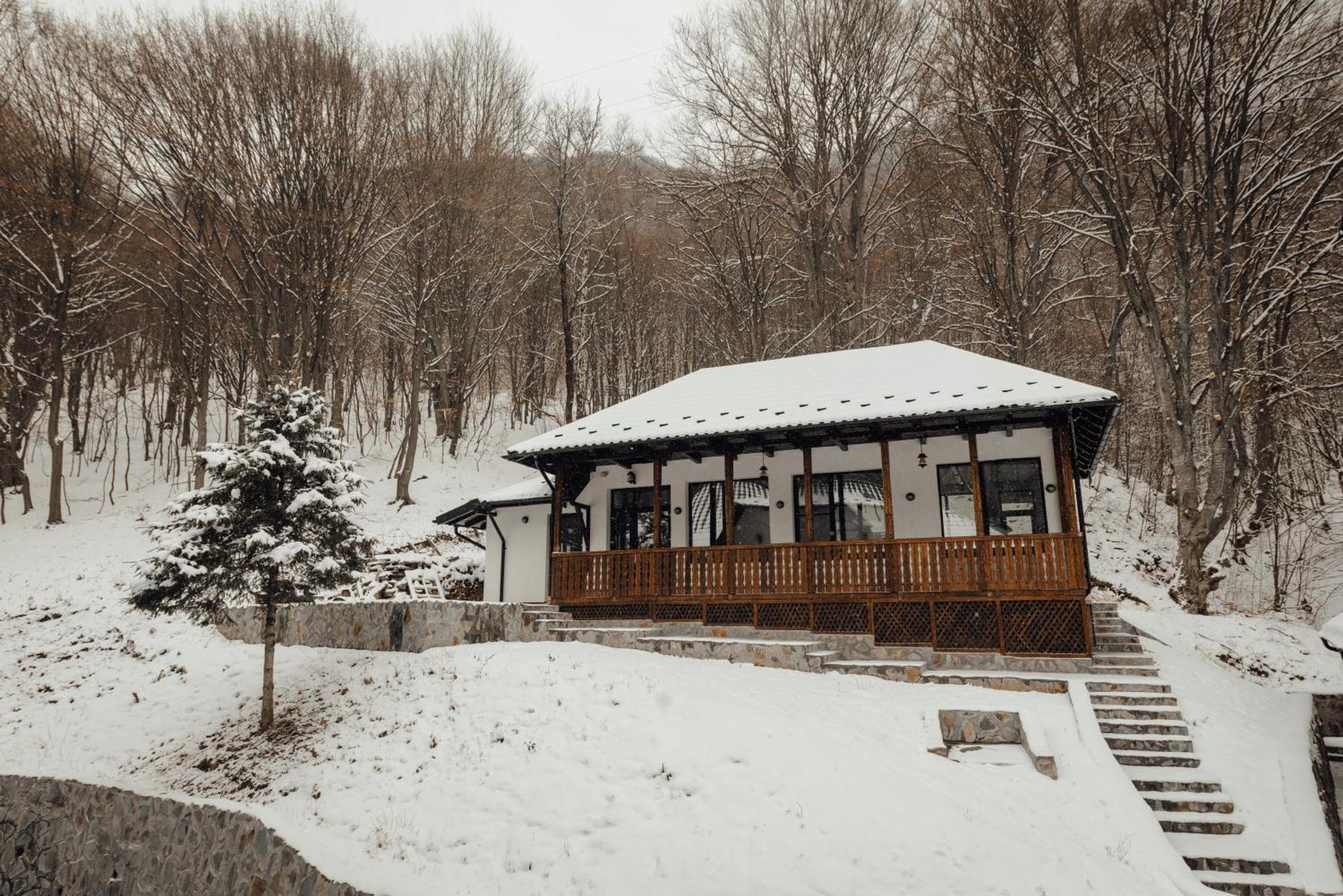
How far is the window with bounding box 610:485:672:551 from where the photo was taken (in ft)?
53.3

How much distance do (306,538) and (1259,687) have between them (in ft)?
51.1

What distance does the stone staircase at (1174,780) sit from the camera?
6918mm

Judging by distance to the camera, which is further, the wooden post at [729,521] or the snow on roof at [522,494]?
the snow on roof at [522,494]

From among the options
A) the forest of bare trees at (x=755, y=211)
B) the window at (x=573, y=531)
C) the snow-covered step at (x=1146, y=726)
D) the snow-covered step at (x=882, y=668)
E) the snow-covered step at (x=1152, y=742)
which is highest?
the forest of bare trees at (x=755, y=211)

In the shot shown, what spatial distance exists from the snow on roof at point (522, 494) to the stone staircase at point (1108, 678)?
9.68ft

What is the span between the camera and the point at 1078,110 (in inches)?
637

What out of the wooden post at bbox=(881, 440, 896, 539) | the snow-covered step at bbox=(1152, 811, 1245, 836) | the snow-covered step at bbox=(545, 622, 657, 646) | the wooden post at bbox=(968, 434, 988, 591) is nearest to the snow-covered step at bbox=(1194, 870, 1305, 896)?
the snow-covered step at bbox=(1152, 811, 1245, 836)

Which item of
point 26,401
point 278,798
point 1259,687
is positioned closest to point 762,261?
point 1259,687

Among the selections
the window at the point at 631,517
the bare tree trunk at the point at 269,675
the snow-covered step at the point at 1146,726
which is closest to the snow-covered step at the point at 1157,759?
the snow-covered step at the point at 1146,726

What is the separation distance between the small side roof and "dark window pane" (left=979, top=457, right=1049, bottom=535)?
9.10 metres

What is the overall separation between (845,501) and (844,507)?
0.40 ft

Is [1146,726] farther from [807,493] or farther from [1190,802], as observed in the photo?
[807,493]

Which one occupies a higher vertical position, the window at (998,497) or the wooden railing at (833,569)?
the window at (998,497)

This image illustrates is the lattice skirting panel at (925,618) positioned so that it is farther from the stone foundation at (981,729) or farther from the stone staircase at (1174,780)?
the stone foundation at (981,729)
